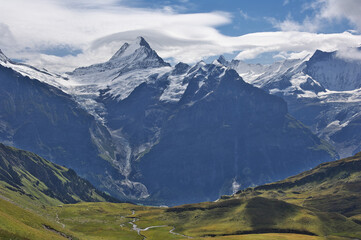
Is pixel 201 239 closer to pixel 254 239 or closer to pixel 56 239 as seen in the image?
pixel 254 239

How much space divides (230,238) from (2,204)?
104m

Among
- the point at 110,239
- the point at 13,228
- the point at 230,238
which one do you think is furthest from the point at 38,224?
the point at 230,238

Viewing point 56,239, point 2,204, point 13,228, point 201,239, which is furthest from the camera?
point 201,239

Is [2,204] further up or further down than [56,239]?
further up

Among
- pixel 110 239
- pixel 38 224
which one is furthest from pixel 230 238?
pixel 38 224

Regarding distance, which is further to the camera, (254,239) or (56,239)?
(254,239)

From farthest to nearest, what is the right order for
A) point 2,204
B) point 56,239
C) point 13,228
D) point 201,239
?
point 201,239, point 2,204, point 56,239, point 13,228

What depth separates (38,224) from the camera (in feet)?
426

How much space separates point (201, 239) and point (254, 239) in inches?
873

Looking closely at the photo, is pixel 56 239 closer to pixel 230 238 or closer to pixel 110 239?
pixel 110 239

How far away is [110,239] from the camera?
7844 inches

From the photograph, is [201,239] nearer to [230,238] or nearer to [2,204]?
[230,238]

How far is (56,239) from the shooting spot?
11675 centimetres

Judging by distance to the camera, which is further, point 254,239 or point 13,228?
point 254,239
